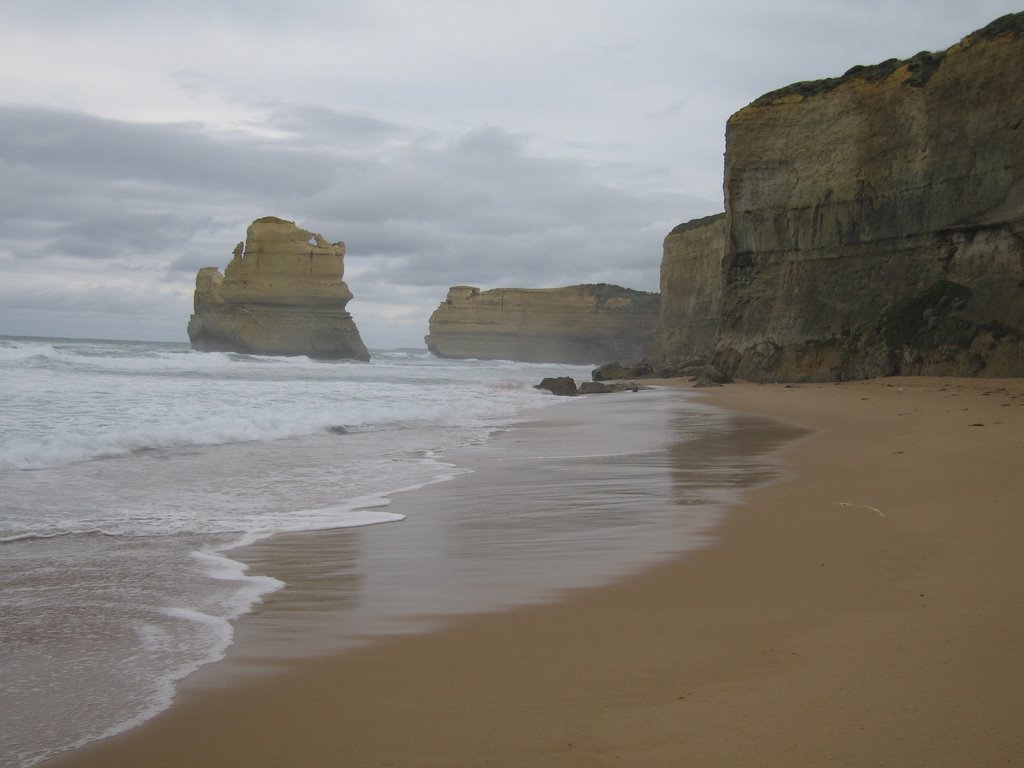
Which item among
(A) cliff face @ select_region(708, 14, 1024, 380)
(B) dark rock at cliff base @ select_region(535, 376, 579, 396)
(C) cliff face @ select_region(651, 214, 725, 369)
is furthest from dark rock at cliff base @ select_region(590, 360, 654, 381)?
(B) dark rock at cliff base @ select_region(535, 376, 579, 396)

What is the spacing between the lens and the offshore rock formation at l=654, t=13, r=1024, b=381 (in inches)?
671

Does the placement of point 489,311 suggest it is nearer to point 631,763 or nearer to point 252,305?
point 252,305

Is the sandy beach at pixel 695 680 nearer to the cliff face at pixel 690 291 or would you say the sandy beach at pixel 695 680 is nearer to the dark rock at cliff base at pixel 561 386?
the dark rock at cliff base at pixel 561 386

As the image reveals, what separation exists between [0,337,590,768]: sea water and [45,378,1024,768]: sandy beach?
0.41 m

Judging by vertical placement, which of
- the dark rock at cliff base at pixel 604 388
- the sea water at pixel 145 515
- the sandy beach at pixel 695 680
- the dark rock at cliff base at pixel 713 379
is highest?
the dark rock at cliff base at pixel 713 379

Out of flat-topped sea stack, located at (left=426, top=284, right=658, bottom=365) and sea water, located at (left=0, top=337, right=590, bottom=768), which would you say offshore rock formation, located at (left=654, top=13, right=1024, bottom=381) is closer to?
sea water, located at (left=0, top=337, right=590, bottom=768)

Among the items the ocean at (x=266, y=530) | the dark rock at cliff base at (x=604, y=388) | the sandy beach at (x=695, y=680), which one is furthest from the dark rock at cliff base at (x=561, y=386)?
the sandy beach at (x=695, y=680)

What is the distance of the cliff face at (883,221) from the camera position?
1705cm

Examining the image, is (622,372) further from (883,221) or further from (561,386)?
(883,221)

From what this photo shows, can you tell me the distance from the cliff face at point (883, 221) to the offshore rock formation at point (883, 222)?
0.03 meters

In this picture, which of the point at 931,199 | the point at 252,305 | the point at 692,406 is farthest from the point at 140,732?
the point at 252,305

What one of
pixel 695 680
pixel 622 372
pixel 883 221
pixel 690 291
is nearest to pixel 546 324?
pixel 690 291

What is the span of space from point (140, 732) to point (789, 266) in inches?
901

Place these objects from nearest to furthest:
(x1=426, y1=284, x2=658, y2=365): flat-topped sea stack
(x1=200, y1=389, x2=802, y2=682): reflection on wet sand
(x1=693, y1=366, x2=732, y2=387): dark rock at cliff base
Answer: (x1=200, y1=389, x2=802, y2=682): reflection on wet sand, (x1=693, y1=366, x2=732, y2=387): dark rock at cliff base, (x1=426, y1=284, x2=658, y2=365): flat-topped sea stack
